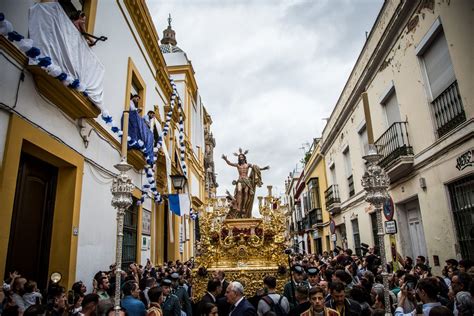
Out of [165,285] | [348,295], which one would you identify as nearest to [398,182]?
[348,295]

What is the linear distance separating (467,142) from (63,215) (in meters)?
7.18

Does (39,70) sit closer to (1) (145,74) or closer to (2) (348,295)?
(2) (348,295)

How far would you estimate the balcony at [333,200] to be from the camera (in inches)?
634

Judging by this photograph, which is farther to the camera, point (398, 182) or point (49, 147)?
point (398, 182)

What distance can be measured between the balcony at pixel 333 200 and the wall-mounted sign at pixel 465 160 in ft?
32.2

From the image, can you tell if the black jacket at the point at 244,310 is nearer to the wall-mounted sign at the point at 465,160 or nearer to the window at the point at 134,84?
the wall-mounted sign at the point at 465,160

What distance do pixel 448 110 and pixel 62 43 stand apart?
23.2ft

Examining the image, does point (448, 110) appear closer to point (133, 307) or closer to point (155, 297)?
Answer: point (155, 297)

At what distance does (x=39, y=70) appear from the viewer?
15.6 feet

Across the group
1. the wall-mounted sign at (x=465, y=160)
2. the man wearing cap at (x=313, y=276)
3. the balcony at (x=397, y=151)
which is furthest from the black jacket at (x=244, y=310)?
the balcony at (x=397, y=151)

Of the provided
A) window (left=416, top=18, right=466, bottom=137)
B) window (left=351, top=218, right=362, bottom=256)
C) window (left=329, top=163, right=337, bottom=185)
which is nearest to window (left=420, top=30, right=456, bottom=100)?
window (left=416, top=18, right=466, bottom=137)

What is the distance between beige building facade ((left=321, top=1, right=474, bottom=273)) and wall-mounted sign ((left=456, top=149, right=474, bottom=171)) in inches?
0.7

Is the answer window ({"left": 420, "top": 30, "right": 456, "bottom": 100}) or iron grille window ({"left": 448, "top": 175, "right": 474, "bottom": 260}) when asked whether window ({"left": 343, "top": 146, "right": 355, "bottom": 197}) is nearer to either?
window ({"left": 420, "top": 30, "right": 456, "bottom": 100})

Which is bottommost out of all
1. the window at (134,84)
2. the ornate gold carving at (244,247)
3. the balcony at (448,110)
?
the ornate gold carving at (244,247)
